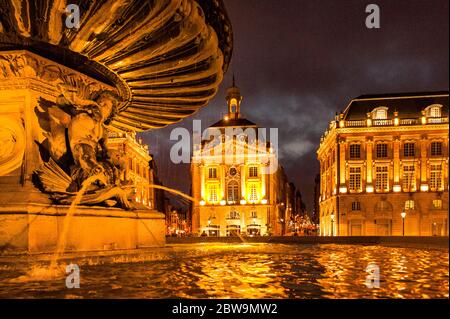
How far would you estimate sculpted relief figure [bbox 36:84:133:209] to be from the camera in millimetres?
7777

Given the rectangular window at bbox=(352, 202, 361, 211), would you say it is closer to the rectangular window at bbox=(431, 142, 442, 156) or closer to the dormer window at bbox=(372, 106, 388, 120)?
the rectangular window at bbox=(431, 142, 442, 156)

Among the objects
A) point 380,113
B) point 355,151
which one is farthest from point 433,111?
point 355,151

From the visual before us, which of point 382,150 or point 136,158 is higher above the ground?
point 382,150

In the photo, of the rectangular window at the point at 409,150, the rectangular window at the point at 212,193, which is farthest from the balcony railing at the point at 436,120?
the rectangular window at the point at 212,193

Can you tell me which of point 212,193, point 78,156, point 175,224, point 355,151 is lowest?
point 175,224

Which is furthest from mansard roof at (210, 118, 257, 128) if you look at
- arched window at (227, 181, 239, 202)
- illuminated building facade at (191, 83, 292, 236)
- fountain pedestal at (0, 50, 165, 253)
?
fountain pedestal at (0, 50, 165, 253)

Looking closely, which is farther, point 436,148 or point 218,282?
point 436,148

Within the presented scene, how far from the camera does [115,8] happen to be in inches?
300

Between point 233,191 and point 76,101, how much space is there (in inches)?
2388

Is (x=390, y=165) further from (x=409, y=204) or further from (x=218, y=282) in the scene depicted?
(x=218, y=282)

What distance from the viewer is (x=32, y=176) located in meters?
7.57
